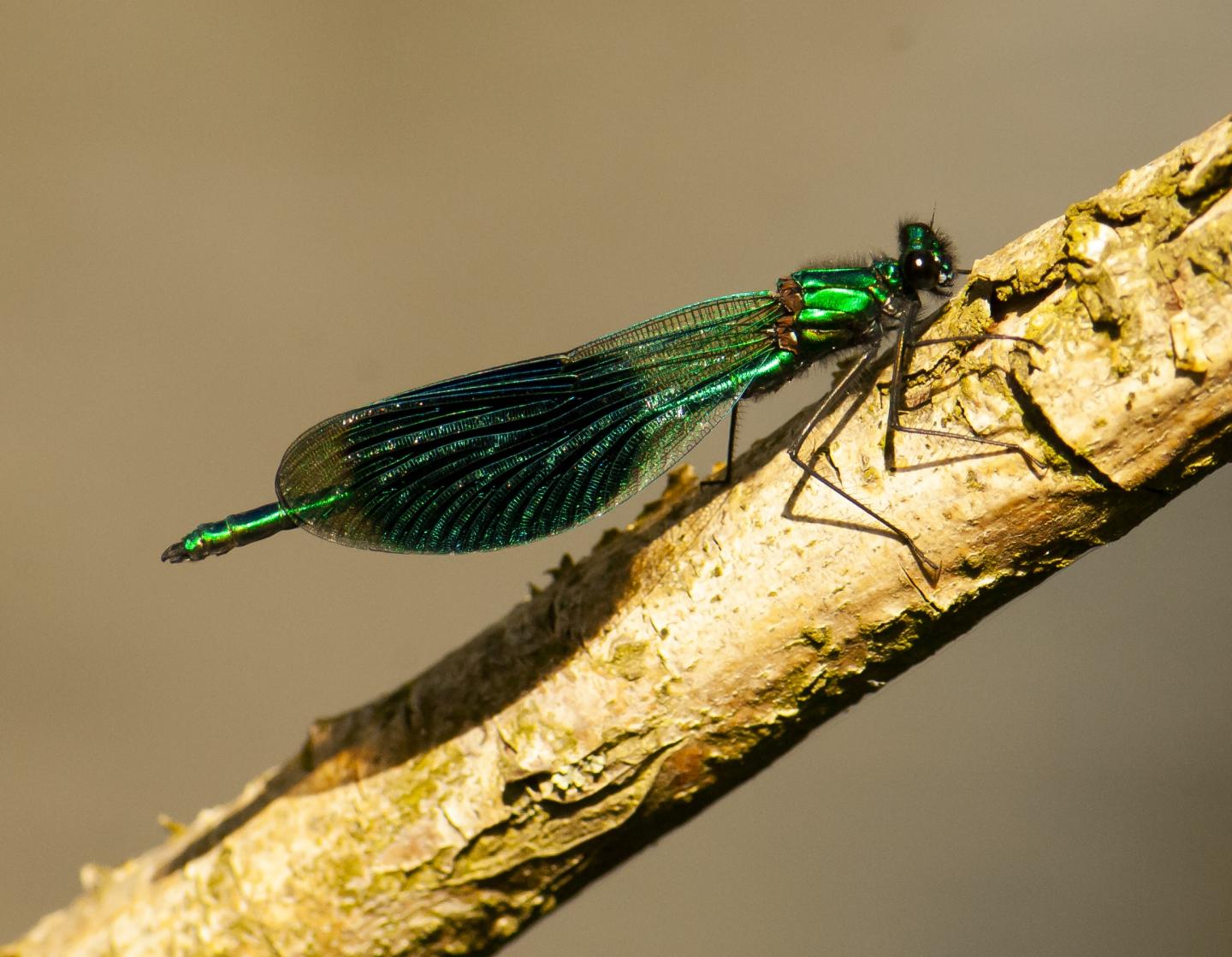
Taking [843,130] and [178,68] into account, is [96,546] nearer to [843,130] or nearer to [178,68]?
[178,68]

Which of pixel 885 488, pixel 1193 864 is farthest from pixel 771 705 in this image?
pixel 1193 864

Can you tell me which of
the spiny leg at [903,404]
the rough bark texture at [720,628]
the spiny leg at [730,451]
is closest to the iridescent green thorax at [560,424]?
the spiny leg at [730,451]

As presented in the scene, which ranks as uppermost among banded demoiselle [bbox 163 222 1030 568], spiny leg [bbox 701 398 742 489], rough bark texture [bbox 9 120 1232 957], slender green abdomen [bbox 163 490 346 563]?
slender green abdomen [bbox 163 490 346 563]

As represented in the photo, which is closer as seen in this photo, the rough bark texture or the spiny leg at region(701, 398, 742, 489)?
the rough bark texture

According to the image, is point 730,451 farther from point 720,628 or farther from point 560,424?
point 720,628

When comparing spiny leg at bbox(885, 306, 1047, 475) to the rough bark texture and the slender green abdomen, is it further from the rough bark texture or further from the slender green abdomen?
the slender green abdomen

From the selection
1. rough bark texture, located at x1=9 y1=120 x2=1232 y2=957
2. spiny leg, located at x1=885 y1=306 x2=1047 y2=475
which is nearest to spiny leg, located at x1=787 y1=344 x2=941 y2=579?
rough bark texture, located at x1=9 y1=120 x2=1232 y2=957

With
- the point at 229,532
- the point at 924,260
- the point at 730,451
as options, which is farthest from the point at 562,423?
the point at 924,260
